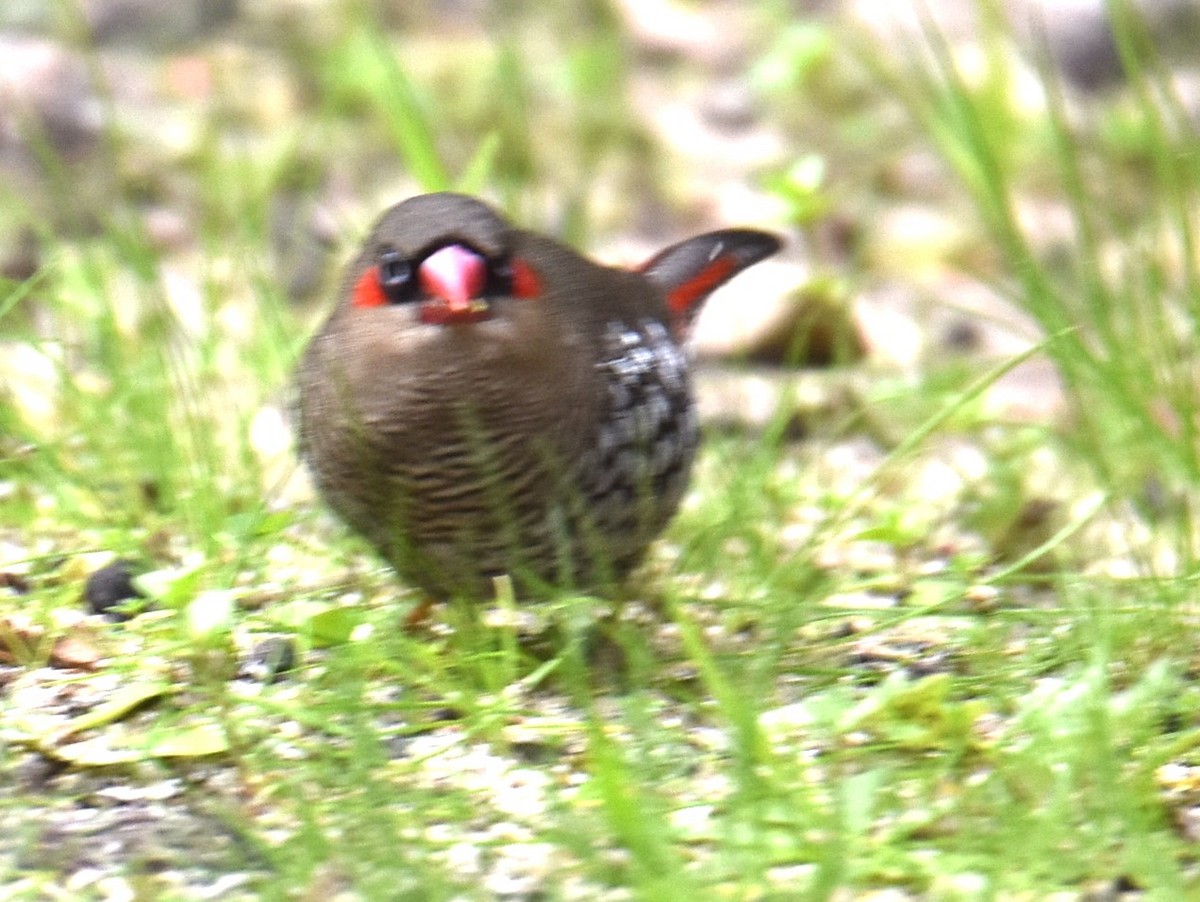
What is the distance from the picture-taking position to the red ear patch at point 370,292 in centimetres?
267

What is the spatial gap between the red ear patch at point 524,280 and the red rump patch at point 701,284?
633 mm

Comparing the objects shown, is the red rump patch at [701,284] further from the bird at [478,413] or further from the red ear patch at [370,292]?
the red ear patch at [370,292]

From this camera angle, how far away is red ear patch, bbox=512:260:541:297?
8.74ft

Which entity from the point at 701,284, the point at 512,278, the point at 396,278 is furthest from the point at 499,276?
the point at 701,284

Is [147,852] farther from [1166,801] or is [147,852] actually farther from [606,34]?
[606,34]

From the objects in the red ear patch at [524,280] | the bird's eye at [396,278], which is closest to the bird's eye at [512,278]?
the red ear patch at [524,280]

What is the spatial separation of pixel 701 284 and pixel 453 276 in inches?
37.5

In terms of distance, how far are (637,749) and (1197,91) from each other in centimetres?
504

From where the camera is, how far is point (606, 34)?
21.4ft

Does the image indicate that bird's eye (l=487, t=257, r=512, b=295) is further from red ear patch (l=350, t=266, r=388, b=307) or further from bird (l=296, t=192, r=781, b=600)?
red ear patch (l=350, t=266, r=388, b=307)

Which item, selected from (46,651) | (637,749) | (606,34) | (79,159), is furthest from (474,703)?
(606,34)

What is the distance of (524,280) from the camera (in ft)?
8.82

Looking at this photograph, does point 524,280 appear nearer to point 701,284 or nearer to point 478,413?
point 478,413

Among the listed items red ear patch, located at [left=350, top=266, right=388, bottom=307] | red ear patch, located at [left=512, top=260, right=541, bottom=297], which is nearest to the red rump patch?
red ear patch, located at [left=512, top=260, right=541, bottom=297]
